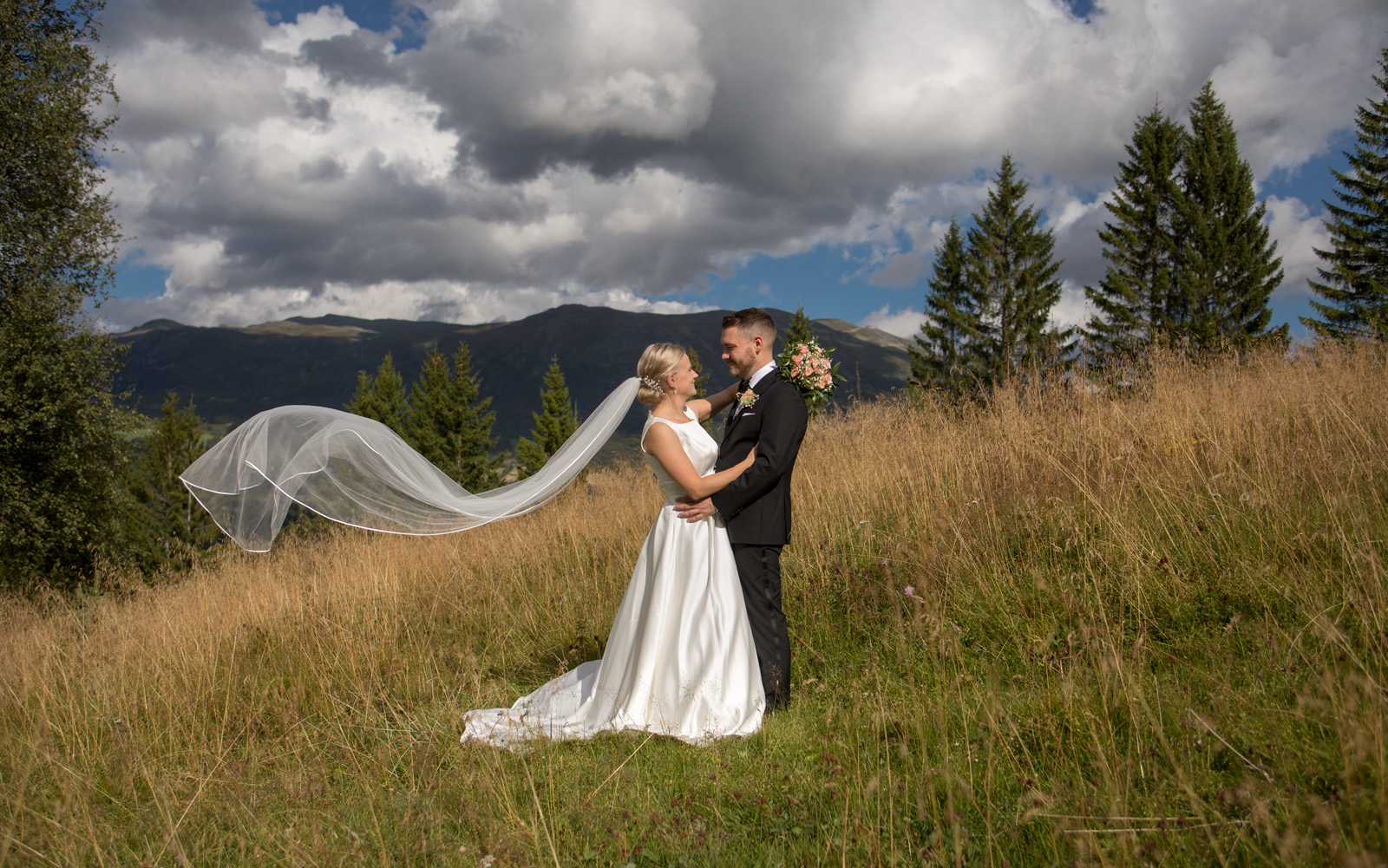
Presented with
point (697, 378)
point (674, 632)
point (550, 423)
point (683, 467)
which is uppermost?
point (697, 378)

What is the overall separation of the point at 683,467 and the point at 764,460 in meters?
0.46

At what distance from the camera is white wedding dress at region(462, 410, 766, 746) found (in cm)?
397

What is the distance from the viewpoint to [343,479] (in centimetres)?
470

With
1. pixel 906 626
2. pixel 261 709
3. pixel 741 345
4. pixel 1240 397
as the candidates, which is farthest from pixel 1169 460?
pixel 261 709

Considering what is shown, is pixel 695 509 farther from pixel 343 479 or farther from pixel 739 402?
pixel 343 479

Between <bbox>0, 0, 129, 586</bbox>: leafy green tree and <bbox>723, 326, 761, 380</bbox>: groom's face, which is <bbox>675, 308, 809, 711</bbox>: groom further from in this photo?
<bbox>0, 0, 129, 586</bbox>: leafy green tree

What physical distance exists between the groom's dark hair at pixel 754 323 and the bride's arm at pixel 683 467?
27.8 inches

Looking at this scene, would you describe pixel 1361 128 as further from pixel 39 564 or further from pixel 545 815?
pixel 39 564

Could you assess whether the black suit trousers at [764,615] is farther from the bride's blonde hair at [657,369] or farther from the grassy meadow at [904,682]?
the bride's blonde hair at [657,369]

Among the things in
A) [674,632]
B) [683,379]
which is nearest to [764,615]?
[674,632]

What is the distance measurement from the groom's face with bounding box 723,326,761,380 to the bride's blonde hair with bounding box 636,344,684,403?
0.29m

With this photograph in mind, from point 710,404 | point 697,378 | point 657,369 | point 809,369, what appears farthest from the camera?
point 697,378

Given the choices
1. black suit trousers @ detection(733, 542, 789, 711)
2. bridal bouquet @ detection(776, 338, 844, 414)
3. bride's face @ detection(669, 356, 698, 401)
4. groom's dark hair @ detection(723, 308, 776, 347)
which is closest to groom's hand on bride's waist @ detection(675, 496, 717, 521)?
black suit trousers @ detection(733, 542, 789, 711)

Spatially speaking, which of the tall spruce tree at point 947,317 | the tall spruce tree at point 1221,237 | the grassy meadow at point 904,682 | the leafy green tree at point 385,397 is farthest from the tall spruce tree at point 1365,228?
the leafy green tree at point 385,397
